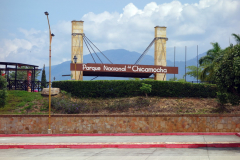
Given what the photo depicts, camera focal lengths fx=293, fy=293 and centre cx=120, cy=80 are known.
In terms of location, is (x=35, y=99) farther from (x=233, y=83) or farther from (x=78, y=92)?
(x=233, y=83)

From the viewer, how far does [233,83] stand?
693 inches

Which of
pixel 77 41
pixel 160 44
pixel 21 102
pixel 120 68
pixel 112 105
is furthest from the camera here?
pixel 160 44

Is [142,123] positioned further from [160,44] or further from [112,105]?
[160,44]

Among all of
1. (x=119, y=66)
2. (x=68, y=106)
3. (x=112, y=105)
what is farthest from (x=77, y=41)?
(x=112, y=105)

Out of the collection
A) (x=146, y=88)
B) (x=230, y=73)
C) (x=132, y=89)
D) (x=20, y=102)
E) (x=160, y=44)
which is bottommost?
(x=20, y=102)

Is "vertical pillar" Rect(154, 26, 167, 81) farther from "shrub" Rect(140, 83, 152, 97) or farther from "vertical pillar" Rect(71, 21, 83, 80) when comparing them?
"vertical pillar" Rect(71, 21, 83, 80)

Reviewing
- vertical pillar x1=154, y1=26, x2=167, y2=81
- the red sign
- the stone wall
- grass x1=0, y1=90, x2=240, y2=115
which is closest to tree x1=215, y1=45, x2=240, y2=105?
the stone wall

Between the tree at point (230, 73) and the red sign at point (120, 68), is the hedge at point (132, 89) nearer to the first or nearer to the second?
the red sign at point (120, 68)

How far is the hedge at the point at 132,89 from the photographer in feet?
105

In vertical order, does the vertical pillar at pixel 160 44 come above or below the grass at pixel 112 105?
above

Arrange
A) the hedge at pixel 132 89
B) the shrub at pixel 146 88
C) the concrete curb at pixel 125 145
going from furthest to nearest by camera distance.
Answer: the hedge at pixel 132 89 < the shrub at pixel 146 88 < the concrete curb at pixel 125 145

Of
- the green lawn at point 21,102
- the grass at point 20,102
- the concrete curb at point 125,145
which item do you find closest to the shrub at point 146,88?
the green lawn at point 21,102

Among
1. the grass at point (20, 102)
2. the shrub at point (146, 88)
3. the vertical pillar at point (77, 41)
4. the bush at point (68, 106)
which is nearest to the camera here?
the bush at point (68, 106)

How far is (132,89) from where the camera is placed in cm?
3200
